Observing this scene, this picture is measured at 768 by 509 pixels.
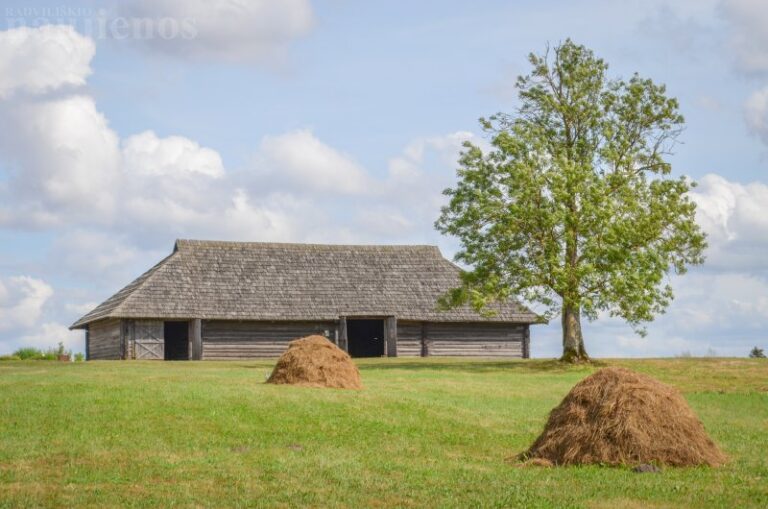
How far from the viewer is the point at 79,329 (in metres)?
60.1

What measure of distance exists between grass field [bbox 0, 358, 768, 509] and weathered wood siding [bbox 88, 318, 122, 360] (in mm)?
20509

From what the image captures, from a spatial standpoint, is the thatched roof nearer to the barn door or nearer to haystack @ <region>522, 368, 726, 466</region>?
the barn door

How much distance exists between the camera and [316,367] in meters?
26.6

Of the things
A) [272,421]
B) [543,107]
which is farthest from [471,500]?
[543,107]

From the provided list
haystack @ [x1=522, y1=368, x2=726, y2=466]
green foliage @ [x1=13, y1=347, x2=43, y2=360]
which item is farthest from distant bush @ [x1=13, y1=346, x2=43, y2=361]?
haystack @ [x1=522, y1=368, x2=726, y2=466]

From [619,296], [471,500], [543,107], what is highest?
[543,107]

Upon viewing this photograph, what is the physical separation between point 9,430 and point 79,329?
41.7m

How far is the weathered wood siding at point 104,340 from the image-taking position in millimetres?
51031

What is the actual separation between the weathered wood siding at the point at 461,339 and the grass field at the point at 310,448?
23242mm

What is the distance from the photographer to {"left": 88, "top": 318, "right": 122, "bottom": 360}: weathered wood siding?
167 ft

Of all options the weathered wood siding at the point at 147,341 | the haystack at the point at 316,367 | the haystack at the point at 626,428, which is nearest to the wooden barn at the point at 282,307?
the weathered wood siding at the point at 147,341

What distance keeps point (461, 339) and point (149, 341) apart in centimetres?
1638

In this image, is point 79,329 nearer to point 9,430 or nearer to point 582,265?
point 582,265

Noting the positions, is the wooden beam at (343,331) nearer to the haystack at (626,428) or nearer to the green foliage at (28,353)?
the green foliage at (28,353)
